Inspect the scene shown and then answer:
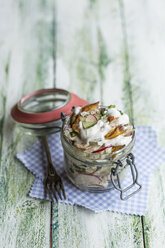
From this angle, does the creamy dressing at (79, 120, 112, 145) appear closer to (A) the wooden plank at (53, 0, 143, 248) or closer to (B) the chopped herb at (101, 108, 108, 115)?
(B) the chopped herb at (101, 108, 108, 115)

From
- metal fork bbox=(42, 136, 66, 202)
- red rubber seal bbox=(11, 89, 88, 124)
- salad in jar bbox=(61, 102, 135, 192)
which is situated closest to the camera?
salad in jar bbox=(61, 102, 135, 192)

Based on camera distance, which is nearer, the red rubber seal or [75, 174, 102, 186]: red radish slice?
[75, 174, 102, 186]: red radish slice

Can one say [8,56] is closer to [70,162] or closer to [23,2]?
[23,2]

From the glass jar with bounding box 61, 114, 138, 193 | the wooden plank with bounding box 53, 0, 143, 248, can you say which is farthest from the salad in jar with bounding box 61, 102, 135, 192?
the wooden plank with bounding box 53, 0, 143, 248

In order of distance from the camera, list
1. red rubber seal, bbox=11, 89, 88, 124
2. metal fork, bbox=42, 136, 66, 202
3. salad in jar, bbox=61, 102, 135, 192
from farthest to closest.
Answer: red rubber seal, bbox=11, 89, 88, 124 < metal fork, bbox=42, 136, 66, 202 < salad in jar, bbox=61, 102, 135, 192

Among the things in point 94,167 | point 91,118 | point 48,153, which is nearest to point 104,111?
point 91,118

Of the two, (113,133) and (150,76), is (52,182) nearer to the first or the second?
(113,133)
